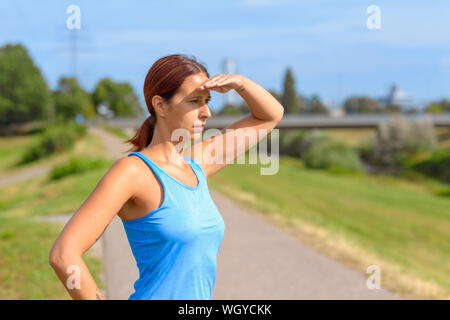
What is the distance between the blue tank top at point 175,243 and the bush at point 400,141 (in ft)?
175

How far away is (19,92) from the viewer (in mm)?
68000

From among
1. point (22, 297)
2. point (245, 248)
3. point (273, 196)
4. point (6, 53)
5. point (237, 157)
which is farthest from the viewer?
point (6, 53)

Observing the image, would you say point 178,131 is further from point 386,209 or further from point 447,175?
point 447,175

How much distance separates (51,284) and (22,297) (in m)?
0.46

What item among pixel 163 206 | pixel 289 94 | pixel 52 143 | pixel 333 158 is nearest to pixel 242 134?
pixel 163 206

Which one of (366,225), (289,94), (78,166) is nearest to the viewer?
(366,225)

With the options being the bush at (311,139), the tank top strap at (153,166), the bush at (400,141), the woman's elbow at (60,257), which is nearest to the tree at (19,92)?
the bush at (311,139)

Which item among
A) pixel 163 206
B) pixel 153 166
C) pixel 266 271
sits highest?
pixel 153 166

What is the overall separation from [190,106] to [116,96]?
108831mm

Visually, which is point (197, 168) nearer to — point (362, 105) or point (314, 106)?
point (314, 106)

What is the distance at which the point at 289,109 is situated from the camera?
3433 inches

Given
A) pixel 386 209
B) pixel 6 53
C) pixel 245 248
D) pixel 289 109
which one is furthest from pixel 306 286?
pixel 289 109

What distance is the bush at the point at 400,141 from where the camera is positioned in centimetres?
5303

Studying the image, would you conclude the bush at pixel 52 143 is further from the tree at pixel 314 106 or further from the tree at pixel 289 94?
the tree at pixel 314 106
